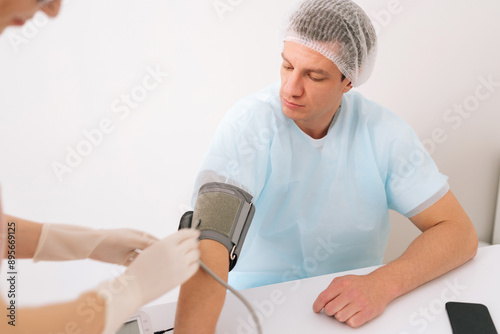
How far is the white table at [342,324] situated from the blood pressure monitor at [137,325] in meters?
0.10

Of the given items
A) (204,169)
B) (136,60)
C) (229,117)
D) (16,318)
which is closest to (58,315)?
(16,318)

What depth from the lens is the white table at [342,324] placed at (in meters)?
1.02

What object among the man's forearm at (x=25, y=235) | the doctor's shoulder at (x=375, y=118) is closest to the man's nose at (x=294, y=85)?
the doctor's shoulder at (x=375, y=118)

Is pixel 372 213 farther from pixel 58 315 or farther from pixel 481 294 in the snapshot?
pixel 58 315

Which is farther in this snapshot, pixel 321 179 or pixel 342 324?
pixel 321 179

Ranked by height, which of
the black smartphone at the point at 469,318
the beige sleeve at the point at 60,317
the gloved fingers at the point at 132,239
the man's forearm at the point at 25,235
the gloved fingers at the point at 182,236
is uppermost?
the man's forearm at the point at 25,235

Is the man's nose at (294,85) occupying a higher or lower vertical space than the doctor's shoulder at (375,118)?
higher

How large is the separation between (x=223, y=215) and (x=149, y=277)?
350mm

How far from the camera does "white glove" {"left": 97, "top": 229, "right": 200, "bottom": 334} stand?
0.69 metres

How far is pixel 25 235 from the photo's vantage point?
2.59ft

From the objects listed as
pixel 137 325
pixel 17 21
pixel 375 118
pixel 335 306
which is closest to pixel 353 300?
pixel 335 306

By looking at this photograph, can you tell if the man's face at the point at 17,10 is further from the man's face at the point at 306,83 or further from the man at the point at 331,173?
the man's face at the point at 306,83

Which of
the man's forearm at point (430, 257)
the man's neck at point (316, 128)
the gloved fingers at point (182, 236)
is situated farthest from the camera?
the man's neck at point (316, 128)

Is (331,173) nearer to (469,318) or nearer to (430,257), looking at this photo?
(430,257)
